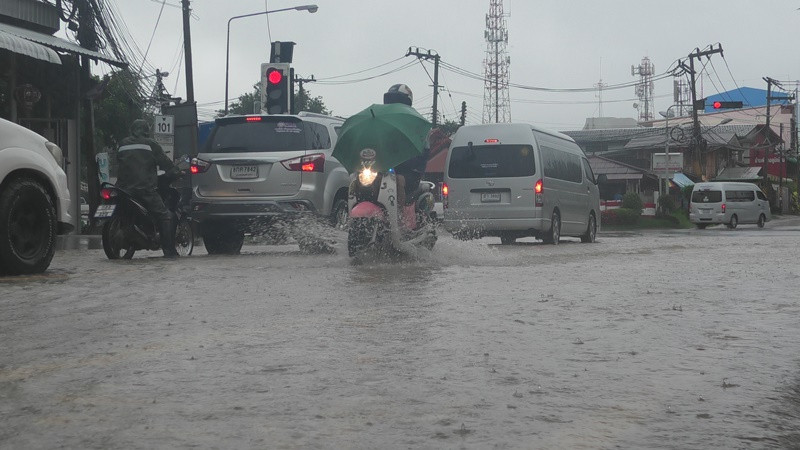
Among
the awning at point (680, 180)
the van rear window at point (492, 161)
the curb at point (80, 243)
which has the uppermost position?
the awning at point (680, 180)

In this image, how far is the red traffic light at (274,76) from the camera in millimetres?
19359

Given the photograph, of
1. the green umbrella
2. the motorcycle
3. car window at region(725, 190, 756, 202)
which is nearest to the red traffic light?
the green umbrella

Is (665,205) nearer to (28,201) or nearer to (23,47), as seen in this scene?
(23,47)

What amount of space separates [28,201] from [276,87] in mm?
9531

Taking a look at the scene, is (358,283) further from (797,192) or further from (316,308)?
(797,192)

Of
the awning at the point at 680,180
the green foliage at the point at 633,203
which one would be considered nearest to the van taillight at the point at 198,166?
the green foliage at the point at 633,203

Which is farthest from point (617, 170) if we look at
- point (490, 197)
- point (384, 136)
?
point (384, 136)

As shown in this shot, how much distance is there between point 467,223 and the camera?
63.5 feet

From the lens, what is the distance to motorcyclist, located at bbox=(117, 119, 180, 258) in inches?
525

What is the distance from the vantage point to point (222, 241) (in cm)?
1523

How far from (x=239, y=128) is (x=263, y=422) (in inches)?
432

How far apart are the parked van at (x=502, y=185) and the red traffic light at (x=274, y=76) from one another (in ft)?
11.2

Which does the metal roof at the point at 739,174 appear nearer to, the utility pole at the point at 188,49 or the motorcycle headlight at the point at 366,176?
the utility pole at the point at 188,49

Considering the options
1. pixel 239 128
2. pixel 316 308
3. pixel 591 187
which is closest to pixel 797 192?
pixel 591 187
